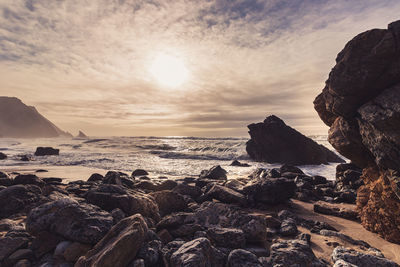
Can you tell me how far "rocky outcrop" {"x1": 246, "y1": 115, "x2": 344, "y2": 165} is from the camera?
23.1m

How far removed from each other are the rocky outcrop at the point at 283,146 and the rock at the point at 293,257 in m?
21.8

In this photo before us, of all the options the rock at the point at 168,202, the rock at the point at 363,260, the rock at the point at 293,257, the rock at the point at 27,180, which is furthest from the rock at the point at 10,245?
the rock at the point at 27,180

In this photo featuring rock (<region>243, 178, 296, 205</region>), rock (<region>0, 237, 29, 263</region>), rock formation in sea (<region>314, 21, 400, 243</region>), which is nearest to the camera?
rock (<region>0, 237, 29, 263</region>)

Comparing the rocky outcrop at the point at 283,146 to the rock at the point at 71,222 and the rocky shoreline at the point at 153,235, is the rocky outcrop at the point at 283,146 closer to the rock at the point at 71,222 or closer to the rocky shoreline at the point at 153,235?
the rocky shoreline at the point at 153,235

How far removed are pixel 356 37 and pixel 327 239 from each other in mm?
4749

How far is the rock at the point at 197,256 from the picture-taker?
2.84 m

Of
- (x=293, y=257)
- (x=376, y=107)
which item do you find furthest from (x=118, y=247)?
(x=376, y=107)

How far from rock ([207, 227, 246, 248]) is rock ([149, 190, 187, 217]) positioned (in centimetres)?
228

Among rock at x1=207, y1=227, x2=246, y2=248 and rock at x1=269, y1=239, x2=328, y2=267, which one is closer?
Answer: rock at x1=269, y1=239, x2=328, y2=267

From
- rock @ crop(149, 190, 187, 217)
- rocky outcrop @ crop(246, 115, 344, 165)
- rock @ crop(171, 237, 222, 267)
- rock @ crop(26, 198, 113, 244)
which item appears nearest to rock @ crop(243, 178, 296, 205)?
rock @ crop(149, 190, 187, 217)

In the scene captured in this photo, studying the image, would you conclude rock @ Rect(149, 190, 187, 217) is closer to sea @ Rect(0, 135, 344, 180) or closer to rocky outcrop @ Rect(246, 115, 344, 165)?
sea @ Rect(0, 135, 344, 180)

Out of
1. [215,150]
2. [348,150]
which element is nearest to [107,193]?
[348,150]

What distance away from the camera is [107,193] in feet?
16.9

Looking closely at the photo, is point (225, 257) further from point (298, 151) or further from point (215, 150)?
point (215, 150)
